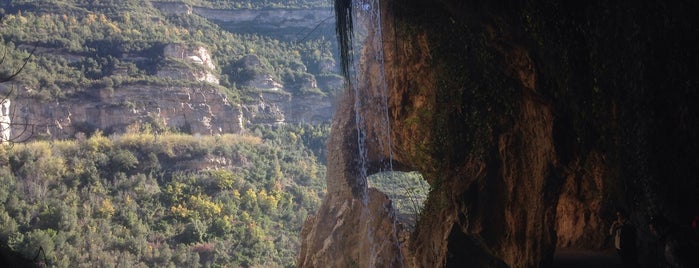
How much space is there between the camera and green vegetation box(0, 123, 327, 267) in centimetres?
2812

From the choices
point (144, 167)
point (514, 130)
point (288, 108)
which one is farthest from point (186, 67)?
point (514, 130)

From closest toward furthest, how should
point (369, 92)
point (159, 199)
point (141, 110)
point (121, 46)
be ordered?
point (369, 92) < point (159, 199) < point (141, 110) < point (121, 46)

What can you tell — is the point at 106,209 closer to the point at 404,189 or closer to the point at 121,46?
the point at 121,46

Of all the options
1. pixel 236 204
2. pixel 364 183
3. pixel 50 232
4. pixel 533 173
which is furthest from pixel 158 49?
pixel 533 173

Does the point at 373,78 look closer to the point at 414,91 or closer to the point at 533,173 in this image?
the point at 414,91

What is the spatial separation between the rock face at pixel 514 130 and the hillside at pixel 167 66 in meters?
27.7

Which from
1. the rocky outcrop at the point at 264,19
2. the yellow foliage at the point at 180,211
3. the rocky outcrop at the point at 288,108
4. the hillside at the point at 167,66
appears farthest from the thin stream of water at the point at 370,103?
the rocky outcrop at the point at 264,19

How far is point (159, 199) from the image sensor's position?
116 ft

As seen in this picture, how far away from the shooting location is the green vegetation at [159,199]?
2812 centimetres

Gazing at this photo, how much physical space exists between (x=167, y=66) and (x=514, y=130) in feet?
150

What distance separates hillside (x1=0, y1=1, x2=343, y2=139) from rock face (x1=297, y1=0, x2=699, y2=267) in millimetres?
27698

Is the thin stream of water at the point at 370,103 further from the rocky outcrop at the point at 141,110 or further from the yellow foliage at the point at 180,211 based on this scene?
the rocky outcrop at the point at 141,110

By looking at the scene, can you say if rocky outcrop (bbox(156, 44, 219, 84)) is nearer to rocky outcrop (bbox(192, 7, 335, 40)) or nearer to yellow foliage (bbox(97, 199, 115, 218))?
rocky outcrop (bbox(192, 7, 335, 40))

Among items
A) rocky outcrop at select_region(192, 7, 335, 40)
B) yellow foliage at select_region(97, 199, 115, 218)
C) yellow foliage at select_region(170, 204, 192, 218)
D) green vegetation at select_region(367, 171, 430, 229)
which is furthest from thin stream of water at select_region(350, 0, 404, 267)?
rocky outcrop at select_region(192, 7, 335, 40)
